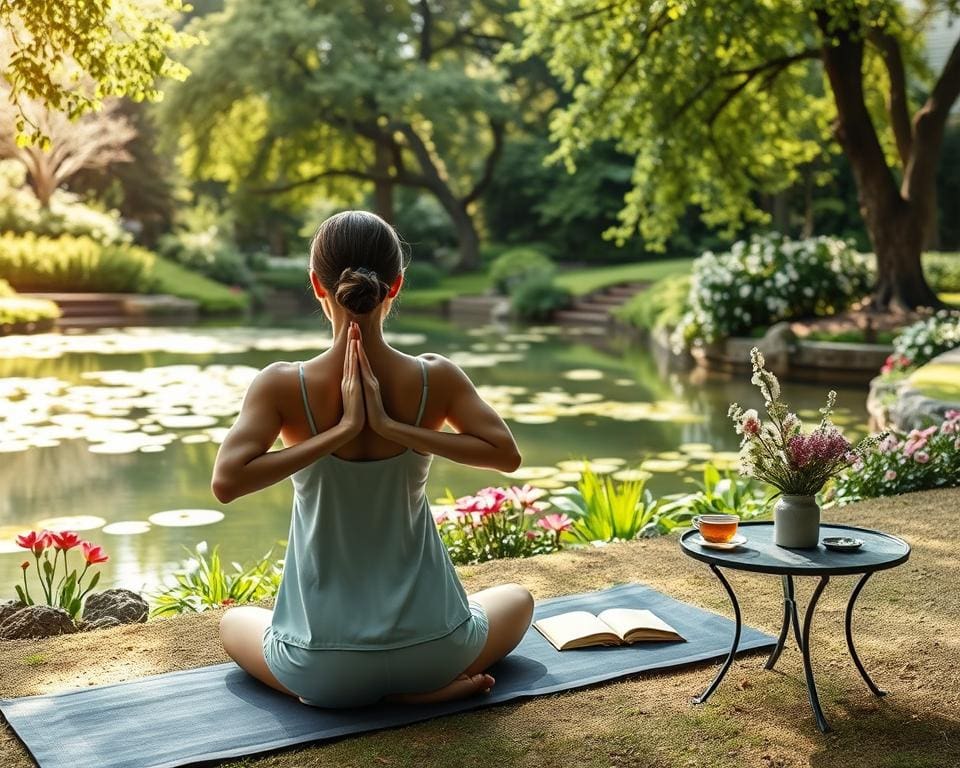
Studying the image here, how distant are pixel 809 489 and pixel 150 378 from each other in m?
10.4

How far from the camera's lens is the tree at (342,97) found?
25.8 metres

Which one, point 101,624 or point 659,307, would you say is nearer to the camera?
point 101,624

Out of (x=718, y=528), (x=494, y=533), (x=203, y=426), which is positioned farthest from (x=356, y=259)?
(x=203, y=426)

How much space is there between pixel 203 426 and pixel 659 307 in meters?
10.7

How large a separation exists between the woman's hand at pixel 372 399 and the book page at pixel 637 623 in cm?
119

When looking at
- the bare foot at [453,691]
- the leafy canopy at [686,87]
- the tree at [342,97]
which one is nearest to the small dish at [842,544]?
the bare foot at [453,691]

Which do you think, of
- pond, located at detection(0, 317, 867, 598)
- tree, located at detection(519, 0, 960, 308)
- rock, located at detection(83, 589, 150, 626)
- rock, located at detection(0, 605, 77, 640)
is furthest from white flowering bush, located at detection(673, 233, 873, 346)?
rock, located at detection(0, 605, 77, 640)

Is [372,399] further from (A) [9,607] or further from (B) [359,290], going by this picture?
(A) [9,607]

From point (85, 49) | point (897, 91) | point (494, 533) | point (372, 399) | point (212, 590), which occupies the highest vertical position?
point (897, 91)

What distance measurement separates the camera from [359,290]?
2773mm

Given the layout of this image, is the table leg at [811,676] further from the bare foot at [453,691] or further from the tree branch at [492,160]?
the tree branch at [492,160]

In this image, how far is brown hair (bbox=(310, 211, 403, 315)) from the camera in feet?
9.12

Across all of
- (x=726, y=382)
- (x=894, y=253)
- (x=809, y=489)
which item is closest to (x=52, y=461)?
(x=809, y=489)

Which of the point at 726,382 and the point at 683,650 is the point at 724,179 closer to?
the point at 726,382
